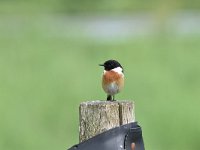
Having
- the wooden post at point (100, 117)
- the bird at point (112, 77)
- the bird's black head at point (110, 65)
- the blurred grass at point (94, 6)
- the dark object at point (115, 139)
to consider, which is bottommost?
the dark object at point (115, 139)

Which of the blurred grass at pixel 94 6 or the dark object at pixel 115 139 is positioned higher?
the blurred grass at pixel 94 6

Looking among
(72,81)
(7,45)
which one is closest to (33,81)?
(72,81)

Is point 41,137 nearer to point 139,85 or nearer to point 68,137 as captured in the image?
point 68,137

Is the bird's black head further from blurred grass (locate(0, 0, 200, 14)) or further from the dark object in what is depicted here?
blurred grass (locate(0, 0, 200, 14))

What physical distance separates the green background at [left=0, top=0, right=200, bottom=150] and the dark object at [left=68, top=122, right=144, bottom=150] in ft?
16.6

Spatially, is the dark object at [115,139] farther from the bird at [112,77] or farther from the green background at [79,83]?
the green background at [79,83]

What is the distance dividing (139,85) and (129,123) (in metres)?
7.25

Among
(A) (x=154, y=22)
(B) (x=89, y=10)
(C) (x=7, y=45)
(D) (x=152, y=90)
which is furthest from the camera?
(B) (x=89, y=10)

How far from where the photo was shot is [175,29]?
18344 mm

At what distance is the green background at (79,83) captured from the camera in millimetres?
10078

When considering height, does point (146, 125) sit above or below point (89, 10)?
below

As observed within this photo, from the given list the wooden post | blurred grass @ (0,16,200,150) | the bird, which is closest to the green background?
blurred grass @ (0,16,200,150)

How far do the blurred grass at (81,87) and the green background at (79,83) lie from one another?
11 millimetres

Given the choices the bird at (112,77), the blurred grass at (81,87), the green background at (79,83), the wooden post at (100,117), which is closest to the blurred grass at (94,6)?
the green background at (79,83)
